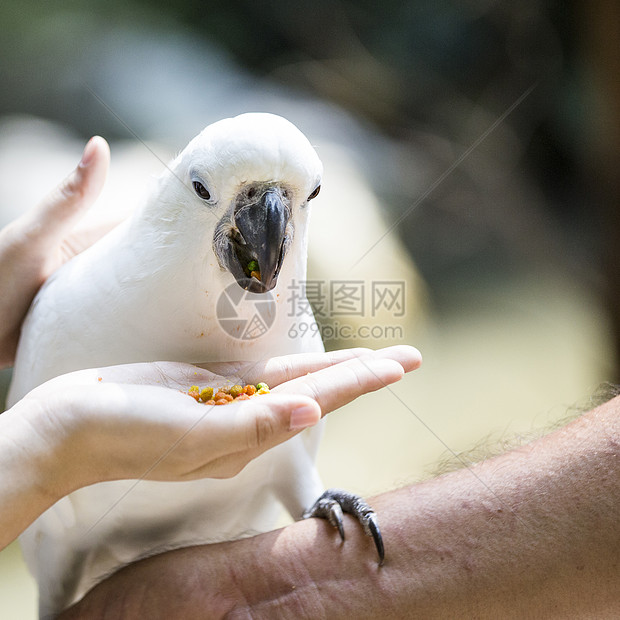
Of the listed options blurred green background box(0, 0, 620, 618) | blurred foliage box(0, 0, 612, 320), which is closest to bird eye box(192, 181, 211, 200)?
blurred green background box(0, 0, 620, 618)

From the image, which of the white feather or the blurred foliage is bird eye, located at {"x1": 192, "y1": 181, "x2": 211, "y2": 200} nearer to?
the white feather

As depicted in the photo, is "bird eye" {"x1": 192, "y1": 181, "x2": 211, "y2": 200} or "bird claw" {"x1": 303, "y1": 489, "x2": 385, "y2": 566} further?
"bird claw" {"x1": 303, "y1": 489, "x2": 385, "y2": 566}

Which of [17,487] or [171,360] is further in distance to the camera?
[171,360]

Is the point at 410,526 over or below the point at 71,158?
below

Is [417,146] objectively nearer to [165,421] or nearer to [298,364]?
[298,364]

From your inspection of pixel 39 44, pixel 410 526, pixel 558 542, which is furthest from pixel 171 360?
pixel 39 44

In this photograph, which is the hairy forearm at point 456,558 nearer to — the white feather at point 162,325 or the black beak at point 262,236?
the white feather at point 162,325

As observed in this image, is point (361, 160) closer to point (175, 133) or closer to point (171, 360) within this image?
point (175, 133)
